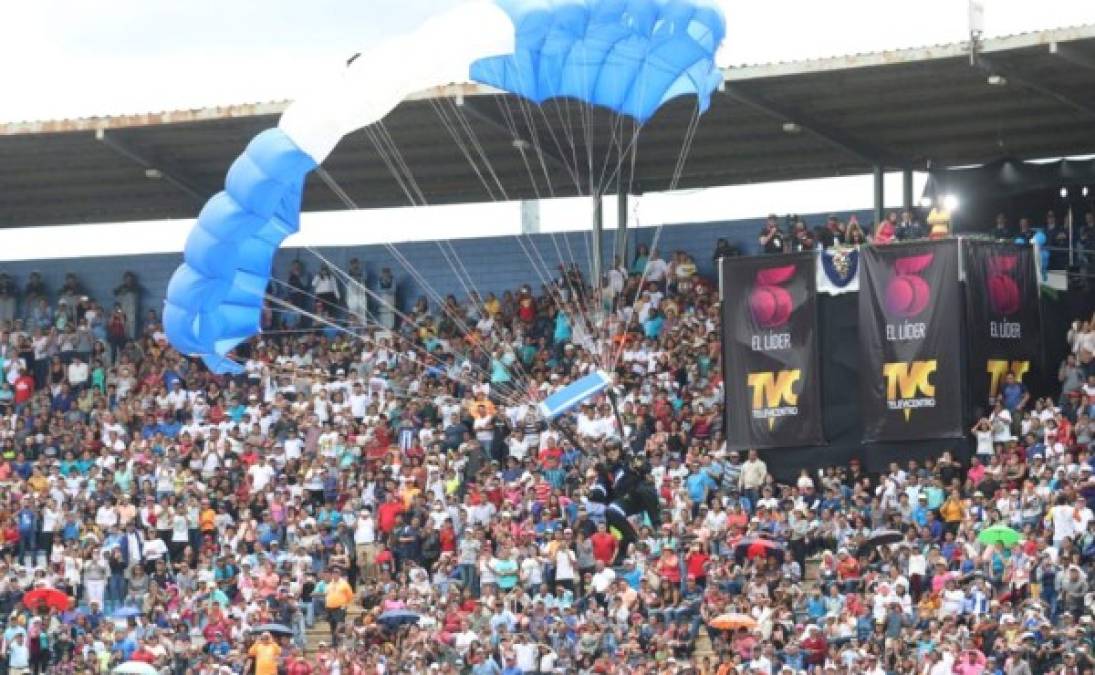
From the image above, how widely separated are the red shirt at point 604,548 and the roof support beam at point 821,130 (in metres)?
6.13

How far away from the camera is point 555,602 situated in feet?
88.6

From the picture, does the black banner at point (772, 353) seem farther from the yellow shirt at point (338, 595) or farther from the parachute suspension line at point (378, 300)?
the yellow shirt at point (338, 595)

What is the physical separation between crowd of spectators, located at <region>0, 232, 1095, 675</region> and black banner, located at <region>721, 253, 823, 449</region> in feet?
1.46

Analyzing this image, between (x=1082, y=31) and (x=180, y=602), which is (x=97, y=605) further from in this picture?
(x=1082, y=31)

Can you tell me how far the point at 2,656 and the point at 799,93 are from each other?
11.1 meters

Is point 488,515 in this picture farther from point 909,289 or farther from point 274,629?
point 909,289

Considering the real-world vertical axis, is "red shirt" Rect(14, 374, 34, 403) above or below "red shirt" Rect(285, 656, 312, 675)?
above

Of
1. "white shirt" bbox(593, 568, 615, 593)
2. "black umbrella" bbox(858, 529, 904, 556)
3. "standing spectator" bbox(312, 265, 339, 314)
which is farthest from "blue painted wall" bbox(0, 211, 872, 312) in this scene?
"black umbrella" bbox(858, 529, 904, 556)

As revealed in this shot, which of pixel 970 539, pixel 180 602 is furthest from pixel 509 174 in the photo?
pixel 970 539

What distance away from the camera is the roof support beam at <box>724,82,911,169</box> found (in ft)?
102

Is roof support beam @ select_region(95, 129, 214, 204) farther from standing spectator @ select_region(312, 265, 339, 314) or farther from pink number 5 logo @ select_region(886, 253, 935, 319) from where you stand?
pink number 5 logo @ select_region(886, 253, 935, 319)

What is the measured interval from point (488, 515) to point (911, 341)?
496cm

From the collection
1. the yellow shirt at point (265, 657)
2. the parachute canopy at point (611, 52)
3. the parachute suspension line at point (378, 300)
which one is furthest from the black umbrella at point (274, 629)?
the parachute canopy at point (611, 52)

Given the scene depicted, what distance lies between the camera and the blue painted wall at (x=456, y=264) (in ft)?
113
